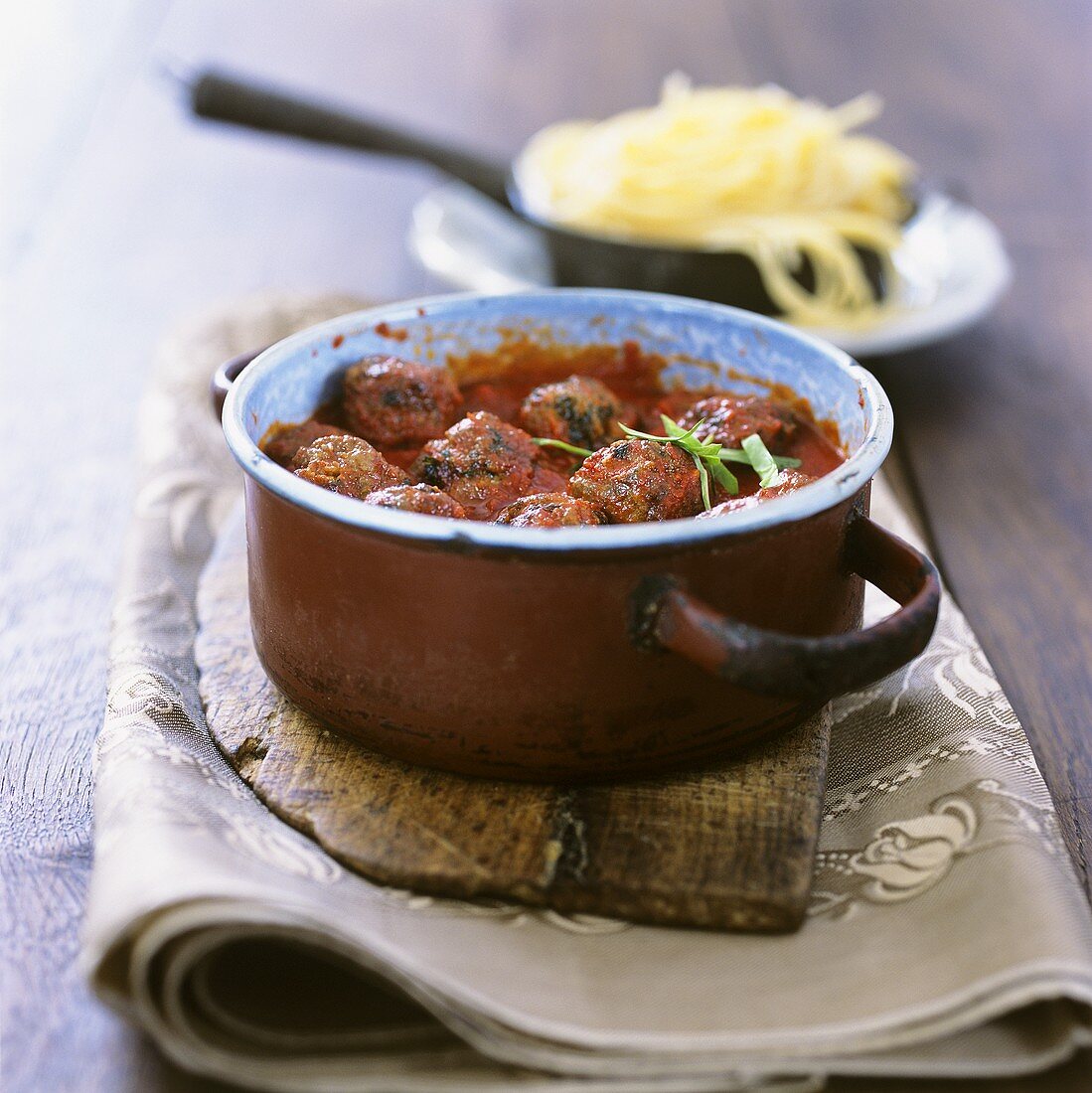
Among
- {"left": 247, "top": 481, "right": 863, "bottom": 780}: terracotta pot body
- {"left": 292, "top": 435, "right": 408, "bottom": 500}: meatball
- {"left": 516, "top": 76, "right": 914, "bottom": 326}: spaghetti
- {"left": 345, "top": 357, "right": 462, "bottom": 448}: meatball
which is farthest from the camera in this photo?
{"left": 516, "top": 76, "right": 914, "bottom": 326}: spaghetti

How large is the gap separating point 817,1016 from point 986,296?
2.10m

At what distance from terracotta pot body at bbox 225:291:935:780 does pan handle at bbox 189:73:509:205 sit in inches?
66.7

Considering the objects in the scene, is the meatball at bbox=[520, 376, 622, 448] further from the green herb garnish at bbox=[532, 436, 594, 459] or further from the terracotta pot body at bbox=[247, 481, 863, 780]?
the terracotta pot body at bbox=[247, 481, 863, 780]

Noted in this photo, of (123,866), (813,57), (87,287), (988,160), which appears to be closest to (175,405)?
(87,287)

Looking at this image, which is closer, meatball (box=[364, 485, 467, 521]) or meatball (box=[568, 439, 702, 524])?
meatball (box=[364, 485, 467, 521])

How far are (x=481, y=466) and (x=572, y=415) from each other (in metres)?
0.23

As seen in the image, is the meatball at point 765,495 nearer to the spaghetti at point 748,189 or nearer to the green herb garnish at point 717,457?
the green herb garnish at point 717,457

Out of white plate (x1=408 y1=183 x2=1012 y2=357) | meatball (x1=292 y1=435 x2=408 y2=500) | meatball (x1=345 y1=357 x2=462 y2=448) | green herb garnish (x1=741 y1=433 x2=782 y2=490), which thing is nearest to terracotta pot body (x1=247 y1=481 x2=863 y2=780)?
meatball (x1=292 y1=435 x2=408 y2=500)

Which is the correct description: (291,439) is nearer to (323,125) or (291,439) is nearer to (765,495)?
(765,495)

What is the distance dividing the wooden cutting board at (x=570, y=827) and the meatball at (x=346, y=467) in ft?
0.93

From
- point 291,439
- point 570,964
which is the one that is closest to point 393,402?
point 291,439

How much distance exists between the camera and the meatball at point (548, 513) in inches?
55.9

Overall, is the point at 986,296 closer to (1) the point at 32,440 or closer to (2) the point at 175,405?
(2) the point at 175,405

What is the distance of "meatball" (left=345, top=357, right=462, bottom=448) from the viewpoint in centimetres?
179
